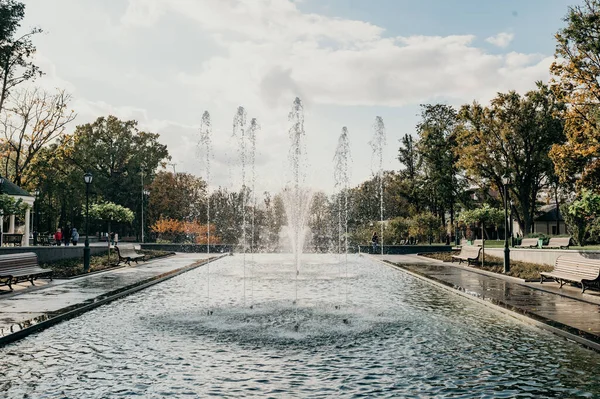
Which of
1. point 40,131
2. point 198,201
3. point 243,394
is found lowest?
point 243,394

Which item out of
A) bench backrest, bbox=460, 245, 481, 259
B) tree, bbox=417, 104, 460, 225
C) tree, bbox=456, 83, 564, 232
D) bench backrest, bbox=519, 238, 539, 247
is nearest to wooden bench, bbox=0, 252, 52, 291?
bench backrest, bbox=460, 245, 481, 259

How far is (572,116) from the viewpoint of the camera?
28.3m

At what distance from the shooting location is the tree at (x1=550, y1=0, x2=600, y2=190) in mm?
27047

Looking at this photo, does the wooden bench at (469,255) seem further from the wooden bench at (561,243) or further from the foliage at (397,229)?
the foliage at (397,229)

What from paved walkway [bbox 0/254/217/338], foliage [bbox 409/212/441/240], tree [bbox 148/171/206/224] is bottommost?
paved walkway [bbox 0/254/217/338]

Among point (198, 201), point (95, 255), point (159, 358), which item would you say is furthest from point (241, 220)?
point (159, 358)

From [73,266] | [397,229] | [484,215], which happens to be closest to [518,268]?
[484,215]

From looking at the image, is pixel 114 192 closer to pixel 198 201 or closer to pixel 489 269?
pixel 198 201

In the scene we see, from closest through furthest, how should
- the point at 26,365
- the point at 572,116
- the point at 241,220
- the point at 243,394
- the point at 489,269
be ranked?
the point at 243,394 < the point at 26,365 < the point at 489,269 < the point at 572,116 < the point at 241,220

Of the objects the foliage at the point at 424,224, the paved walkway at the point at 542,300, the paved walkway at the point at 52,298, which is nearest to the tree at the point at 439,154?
the foliage at the point at 424,224

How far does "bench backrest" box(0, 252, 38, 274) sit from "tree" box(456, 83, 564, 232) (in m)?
35.6

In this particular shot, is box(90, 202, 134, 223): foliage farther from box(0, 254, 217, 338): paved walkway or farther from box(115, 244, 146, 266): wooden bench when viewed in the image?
box(0, 254, 217, 338): paved walkway

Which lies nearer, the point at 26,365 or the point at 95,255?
the point at 26,365

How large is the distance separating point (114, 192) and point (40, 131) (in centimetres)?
2139
